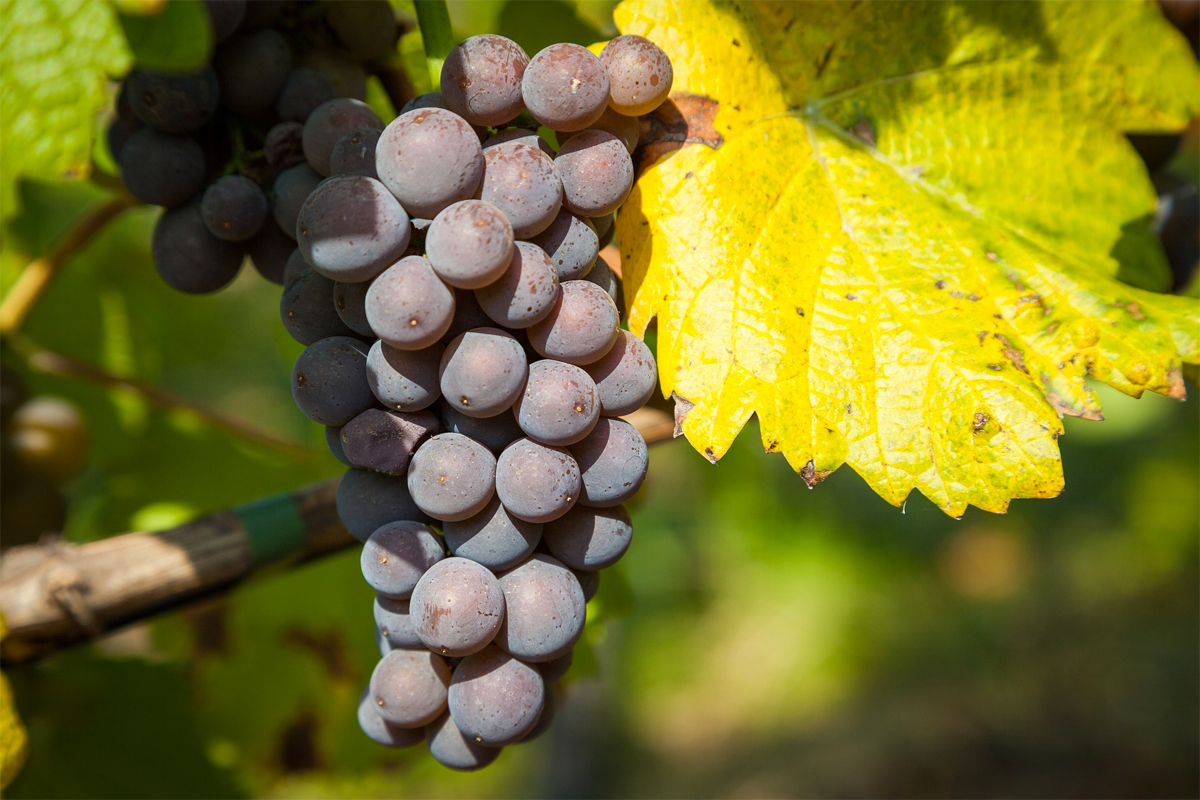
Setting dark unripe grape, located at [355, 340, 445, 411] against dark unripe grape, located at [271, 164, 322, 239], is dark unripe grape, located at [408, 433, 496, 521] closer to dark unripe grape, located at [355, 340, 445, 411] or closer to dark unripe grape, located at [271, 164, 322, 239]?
dark unripe grape, located at [355, 340, 445, 411]

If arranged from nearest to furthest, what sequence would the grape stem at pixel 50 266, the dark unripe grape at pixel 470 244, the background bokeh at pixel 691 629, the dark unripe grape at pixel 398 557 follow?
the dark unripe grape at pixel 470 244
the dark unripe grape at pixel 398 557
the grape stem at pixel 50 266
the background bokeh at pixel 691 629

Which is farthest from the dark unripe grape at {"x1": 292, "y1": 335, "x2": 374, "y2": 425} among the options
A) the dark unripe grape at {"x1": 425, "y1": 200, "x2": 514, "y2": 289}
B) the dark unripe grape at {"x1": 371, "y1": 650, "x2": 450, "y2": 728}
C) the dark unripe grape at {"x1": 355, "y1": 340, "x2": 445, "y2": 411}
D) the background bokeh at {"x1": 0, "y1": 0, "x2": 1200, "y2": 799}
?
the background bokeh at {"x1": 0, "y1": 0, "x2": 1200, "y2": 799}

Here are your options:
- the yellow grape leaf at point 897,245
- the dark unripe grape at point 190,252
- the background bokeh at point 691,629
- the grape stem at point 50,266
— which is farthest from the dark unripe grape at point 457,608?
the grape stem at point 50,266

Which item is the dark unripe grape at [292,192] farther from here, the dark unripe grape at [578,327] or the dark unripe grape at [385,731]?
the dark unripe grape at [385,731]

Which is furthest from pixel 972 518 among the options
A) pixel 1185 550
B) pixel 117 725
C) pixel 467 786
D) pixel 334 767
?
pixel 117 725

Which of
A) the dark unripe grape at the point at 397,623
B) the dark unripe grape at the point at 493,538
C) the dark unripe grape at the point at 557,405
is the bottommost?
the dark unripe grape at the point at 397,623

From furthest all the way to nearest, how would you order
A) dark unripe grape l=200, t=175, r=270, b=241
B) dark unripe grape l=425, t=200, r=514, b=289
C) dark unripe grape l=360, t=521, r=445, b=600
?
dark unripe grape l=200, t=175, r=270, b=241
dark unripe grape l=360, t=521, r=445, b=600
dark unripe grape l=425, t=200, r=514, b=289

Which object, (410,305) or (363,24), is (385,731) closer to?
(410,305)
